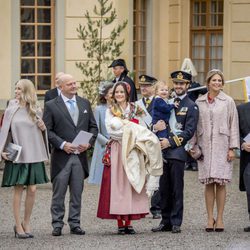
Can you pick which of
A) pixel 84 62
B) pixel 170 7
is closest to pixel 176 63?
pixel 170 7

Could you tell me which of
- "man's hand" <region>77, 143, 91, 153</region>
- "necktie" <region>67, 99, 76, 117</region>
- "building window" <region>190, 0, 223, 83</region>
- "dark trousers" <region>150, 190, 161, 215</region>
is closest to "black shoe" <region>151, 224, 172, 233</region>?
"dark trousers" <region>150, 190, 161, 215</region>

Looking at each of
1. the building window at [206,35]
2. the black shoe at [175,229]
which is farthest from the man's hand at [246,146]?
the building window at [206,35]

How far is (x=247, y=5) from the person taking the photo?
2461cm

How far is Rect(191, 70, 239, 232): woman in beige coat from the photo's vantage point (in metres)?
14.0

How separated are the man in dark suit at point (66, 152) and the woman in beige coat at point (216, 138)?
1249 mm

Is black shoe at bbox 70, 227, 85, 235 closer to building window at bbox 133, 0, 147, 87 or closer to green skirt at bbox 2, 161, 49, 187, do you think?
green skirt at bbox 2, 161, 49, 187

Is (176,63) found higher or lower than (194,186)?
higher

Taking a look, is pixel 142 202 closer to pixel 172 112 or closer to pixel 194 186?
pixel 172 112

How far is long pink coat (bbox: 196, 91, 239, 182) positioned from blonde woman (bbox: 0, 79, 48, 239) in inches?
71.2

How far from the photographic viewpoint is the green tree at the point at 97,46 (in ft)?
69.2

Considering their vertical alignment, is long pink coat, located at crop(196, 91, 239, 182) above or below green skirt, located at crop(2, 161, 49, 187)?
above

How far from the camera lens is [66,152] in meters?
13.9

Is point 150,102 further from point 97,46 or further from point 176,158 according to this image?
point 97,46

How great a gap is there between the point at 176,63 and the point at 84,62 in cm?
341
